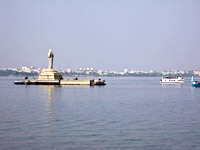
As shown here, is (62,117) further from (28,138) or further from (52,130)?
(28,138)

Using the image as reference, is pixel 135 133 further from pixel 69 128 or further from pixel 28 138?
pixel 28 138

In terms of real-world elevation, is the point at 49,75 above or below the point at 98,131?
above

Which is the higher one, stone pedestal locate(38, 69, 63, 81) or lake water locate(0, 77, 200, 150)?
stone pedestal locate(38, 69, 63, 81)

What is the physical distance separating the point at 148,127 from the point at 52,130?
17.9 feet

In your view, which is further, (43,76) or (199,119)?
(43,76)

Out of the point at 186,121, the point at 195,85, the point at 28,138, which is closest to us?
the point at 28,138

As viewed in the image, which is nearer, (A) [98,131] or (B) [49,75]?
(A) [98,131]

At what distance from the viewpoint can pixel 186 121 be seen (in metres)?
26.4

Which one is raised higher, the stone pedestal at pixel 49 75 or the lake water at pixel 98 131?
the stone pedestal at pixel 49 75

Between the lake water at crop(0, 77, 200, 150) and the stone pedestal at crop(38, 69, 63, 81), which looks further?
Answer: the stone pedestal at crop(38, 69, 63, 81)

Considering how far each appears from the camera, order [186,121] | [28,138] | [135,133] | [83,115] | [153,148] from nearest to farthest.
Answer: [153,148], [28,138], [135,133], [186,121], [83,115]

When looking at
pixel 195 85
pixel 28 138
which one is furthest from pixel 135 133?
pixel 195 85

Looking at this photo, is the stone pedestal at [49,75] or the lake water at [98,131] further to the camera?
the stone pedestal at [49,75]

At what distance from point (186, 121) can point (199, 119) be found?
5.24 ft
